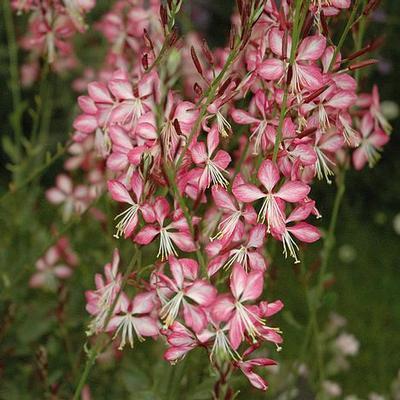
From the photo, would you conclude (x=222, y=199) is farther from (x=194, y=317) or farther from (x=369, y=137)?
(x=369, y=137)

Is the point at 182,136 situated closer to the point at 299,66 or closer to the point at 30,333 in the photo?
the point at 299,66

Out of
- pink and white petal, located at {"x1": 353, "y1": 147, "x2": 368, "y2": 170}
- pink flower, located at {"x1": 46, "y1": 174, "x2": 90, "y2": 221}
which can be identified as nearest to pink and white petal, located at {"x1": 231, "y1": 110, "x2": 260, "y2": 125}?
pink and white petal, located at {"x1": 353, "y1": 147, "x2": 368, "y2": 170}

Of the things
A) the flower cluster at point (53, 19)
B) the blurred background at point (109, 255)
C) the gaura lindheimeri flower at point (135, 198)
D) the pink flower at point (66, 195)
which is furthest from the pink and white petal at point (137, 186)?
the pink flower at point (66, 195)

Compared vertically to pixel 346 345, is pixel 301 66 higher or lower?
higher

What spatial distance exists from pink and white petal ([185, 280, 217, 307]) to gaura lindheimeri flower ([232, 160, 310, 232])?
0.34ft

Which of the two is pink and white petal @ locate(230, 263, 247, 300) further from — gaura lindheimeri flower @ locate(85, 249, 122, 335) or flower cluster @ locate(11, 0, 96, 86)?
flower cluster @ locate(11, 0, 96, 86)

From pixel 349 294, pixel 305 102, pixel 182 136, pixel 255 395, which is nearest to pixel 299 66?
pixel 305 102

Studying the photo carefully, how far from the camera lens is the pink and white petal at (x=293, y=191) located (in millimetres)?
950

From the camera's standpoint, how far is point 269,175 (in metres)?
0.95

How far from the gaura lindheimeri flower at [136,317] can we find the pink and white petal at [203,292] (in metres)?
0.17

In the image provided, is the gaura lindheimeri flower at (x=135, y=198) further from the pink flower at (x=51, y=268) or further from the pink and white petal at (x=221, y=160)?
the pink flower at (x=51, y=268)

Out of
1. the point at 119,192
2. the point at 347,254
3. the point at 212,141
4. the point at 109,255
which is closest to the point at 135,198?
the point at 119,192

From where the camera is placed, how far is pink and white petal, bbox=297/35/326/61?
0.99 m

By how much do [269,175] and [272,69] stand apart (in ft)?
0.45
